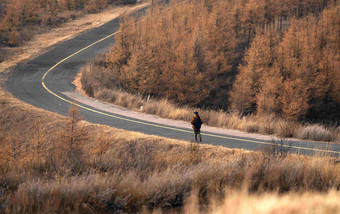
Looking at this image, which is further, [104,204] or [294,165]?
[294,165]

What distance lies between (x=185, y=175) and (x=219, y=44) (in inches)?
1860

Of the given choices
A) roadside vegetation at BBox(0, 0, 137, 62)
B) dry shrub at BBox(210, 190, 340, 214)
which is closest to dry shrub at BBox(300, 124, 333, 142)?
dry shrub at BBox(210, 190, 340, 214)

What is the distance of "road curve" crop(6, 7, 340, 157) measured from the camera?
46.8ft

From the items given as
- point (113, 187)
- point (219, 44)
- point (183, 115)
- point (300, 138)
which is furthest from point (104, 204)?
point (219, 44)

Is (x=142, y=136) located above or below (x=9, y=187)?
below

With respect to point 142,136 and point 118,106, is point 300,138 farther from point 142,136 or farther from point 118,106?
point 118,106

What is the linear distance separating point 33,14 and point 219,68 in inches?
1238

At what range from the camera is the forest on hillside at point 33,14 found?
45.2 m

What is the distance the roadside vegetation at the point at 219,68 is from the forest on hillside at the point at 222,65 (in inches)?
4.1

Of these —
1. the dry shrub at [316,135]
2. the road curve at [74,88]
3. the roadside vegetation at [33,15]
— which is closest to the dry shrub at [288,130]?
the dry shrub at [316,135]

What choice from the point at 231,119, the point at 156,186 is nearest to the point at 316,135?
the point at 231,119

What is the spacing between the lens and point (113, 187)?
5641 millimetres

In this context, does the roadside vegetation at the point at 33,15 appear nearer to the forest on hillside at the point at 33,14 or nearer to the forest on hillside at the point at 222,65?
the forest on hillside at the point at 33,14

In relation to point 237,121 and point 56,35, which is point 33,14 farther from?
point 237,121
